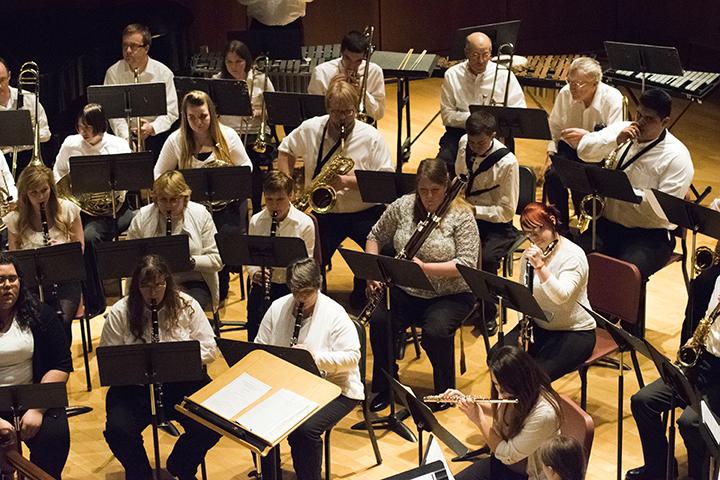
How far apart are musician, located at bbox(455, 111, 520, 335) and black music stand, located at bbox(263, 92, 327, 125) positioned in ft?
4.10

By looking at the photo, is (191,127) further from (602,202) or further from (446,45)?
(446,45)

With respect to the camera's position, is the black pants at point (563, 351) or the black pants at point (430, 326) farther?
the black pants at point (430, 326)

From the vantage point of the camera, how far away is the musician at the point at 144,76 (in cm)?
825

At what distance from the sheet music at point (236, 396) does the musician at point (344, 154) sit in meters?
2.44

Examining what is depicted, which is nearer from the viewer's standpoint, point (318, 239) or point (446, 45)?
point (318, 239)

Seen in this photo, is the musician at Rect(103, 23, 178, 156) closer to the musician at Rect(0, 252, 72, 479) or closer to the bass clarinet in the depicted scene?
the bass clarinet

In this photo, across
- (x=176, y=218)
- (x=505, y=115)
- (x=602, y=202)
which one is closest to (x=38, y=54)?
(x=176, y=218)

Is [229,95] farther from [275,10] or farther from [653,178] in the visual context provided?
[653,178]

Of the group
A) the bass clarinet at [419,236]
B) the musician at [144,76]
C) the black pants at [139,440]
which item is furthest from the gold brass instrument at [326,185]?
the black pants at [139,440]

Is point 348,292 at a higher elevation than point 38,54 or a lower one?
lower

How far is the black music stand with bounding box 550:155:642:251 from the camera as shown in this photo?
628 cm

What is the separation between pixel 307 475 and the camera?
17.7 ft

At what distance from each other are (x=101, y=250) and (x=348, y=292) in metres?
2.23

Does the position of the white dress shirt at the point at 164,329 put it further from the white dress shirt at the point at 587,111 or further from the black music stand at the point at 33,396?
the white dress shirt at the point at 587,111
